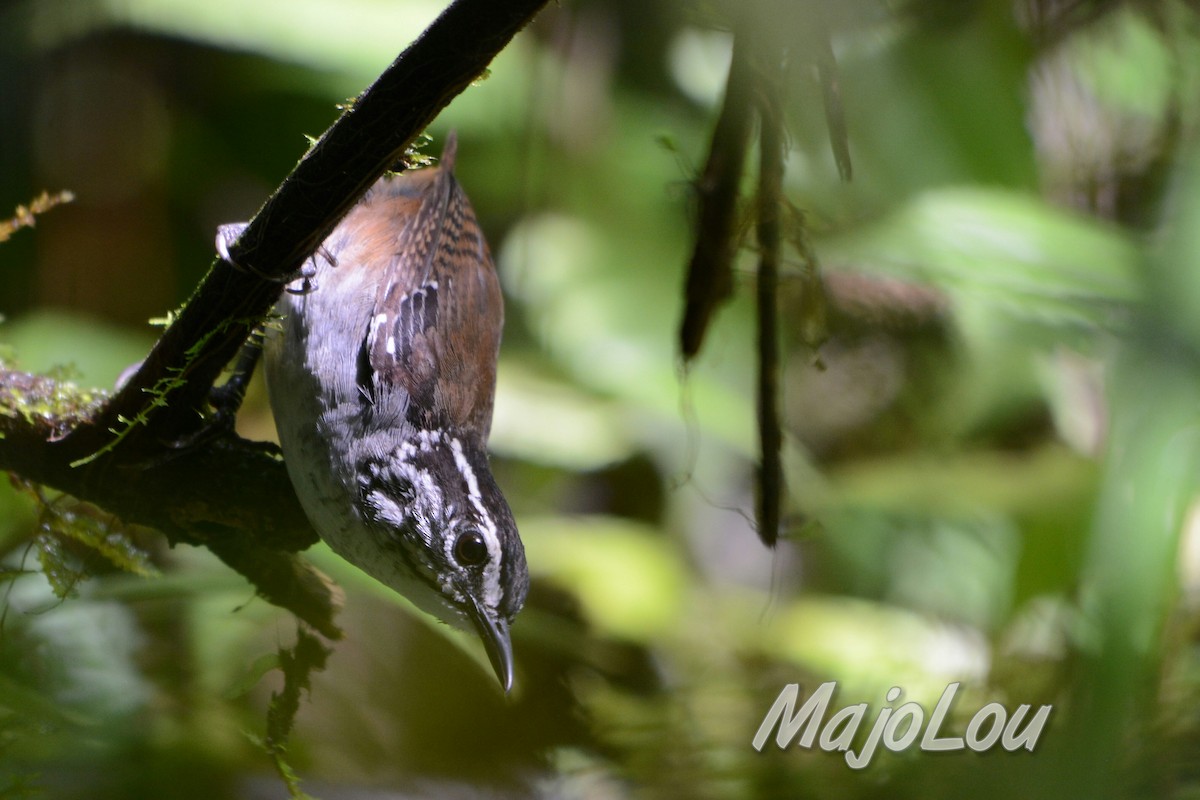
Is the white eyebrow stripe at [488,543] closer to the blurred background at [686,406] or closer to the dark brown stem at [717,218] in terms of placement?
the blurred background at [686,406]

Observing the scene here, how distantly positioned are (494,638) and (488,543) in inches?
8.0

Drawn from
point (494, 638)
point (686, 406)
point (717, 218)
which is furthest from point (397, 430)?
point (686, 406)

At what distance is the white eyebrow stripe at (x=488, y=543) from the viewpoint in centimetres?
193

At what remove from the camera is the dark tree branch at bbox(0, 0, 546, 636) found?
1.42 meters

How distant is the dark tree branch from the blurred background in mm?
192

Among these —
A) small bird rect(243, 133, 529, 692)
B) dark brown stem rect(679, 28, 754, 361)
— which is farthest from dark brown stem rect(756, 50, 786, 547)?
small bird rect(243, 133, 529, 692)

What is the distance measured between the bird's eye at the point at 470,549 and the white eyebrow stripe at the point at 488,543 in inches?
0.4

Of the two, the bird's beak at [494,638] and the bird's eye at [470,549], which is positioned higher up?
the bird's eye at [470,549]

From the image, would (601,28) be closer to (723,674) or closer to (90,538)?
(723,674)

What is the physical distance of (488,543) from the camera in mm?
1931

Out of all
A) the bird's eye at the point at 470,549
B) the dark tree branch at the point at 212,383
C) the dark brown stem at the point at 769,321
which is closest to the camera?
the dark tree branch at the point at 212,383

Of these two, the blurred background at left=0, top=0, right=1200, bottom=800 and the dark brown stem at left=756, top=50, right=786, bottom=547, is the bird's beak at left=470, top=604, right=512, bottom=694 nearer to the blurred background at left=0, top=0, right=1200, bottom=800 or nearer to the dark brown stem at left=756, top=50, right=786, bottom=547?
the blurred background at left=0, top=0, right=1200, bottom=800

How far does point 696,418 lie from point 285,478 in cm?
243

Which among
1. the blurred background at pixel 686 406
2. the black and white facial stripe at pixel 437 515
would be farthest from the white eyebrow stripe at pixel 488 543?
the blurred background at pixel 686 406
